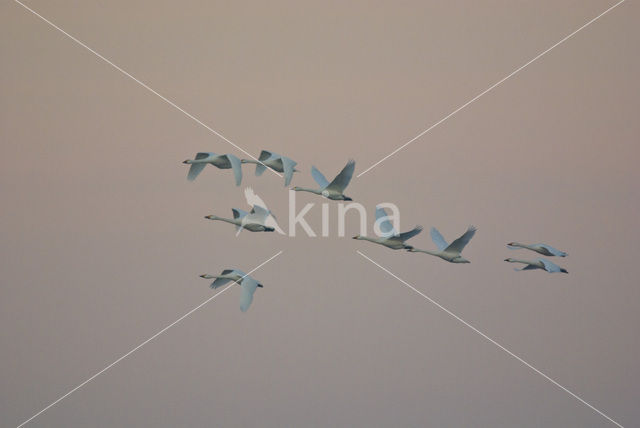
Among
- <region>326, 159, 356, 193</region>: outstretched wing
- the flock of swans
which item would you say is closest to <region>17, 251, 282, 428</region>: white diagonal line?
the flock of swans

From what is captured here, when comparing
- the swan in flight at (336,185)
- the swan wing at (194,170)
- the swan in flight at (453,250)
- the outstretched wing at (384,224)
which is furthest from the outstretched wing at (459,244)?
the swan wing at (194,170)

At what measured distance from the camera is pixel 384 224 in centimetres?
629

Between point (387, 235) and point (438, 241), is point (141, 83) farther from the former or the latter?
point (438, 241)

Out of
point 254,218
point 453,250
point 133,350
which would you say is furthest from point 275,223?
point 133,350

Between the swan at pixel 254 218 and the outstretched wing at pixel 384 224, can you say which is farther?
the outstretched wing at pixel 384 224

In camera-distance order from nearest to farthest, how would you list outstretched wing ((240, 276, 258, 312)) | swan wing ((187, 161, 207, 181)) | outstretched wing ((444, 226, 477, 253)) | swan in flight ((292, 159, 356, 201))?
outstretched wing ((240, 276, 258, 312))
swan in flight ((292, 159, 356, 201))
outstretched wing ((444, 226, 477, 253))
swan wing ((187, 161, 207, 181))

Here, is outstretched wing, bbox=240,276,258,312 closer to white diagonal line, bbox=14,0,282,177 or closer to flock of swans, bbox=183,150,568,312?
flock of swans, bbox=183,150,568,312

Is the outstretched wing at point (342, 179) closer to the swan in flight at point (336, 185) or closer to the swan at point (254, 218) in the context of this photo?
the swan in flight at point (336, 185)

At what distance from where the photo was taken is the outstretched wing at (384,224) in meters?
6.22

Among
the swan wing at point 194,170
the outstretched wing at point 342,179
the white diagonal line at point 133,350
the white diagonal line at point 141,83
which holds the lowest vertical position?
the white diagonal line at point 133,350

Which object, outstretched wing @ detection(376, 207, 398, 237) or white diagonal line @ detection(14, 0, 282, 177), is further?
white diagonal line @ detection(14, 0, 282, 177)

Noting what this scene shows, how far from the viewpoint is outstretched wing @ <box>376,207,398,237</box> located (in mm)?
6223

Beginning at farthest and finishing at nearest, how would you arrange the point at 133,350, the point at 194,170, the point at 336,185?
1. the point at 133,350
2. the point at 194,170
3. the point at 336,185

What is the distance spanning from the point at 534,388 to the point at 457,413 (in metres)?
0.51
